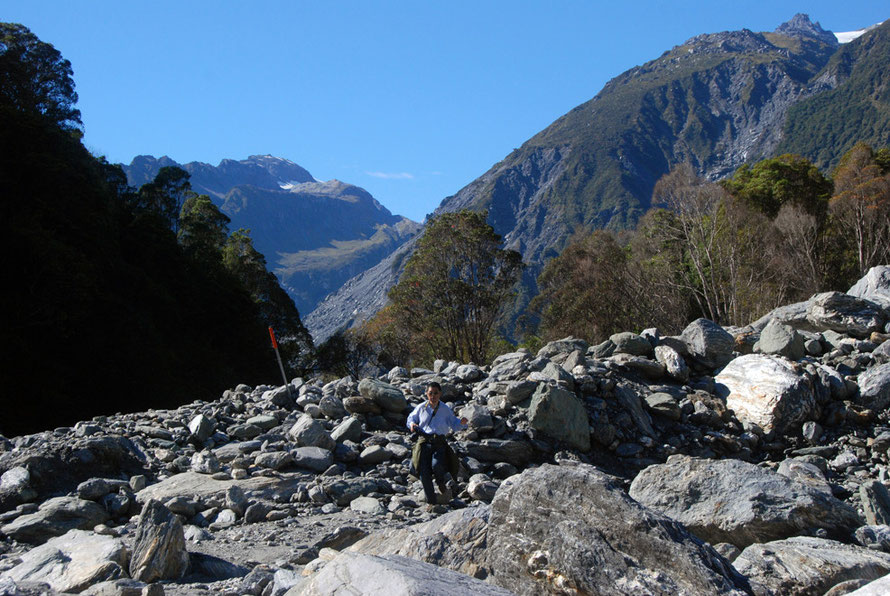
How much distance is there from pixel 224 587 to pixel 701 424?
808cm

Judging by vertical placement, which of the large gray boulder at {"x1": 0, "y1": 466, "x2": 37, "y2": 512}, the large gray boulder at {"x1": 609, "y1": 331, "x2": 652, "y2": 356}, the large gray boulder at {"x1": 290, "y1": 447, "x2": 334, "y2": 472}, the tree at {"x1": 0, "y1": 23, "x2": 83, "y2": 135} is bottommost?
the large gray boulder at {"x1": 609, "y1": 331, "x2": 652, "y2": 356}

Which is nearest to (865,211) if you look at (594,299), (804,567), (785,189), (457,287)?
(785,189)

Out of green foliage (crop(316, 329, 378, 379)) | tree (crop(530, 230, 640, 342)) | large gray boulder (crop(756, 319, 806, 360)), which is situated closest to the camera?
large gray boulder (crop(756, 319, 806, 360))

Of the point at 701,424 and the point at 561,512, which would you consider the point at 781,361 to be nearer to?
the point at 701,424

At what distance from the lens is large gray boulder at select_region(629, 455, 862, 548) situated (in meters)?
4.88

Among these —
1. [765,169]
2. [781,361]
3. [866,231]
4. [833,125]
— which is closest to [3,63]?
[781,361]

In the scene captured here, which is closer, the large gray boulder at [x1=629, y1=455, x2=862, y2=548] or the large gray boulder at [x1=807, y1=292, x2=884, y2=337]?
the large gray boulder at [x1=629, y1=455, x2=862, y2=548]

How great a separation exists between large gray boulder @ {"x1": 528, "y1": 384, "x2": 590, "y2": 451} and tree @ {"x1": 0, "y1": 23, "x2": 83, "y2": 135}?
27.2 metres

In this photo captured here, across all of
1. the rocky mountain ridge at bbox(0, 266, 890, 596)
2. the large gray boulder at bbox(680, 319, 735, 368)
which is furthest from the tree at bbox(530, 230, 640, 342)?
the large gray boulder at bbox(680, 319, 735, 368)

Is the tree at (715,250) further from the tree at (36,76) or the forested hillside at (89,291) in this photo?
the tree at (36,76)

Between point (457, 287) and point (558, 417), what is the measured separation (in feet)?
41.7

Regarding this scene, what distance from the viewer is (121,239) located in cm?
2680

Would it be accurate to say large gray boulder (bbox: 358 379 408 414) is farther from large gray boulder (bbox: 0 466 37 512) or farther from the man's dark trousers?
large gray boulder (bbox: 0 466 37 512)

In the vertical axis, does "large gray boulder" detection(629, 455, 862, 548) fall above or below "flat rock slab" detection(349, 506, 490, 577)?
below
